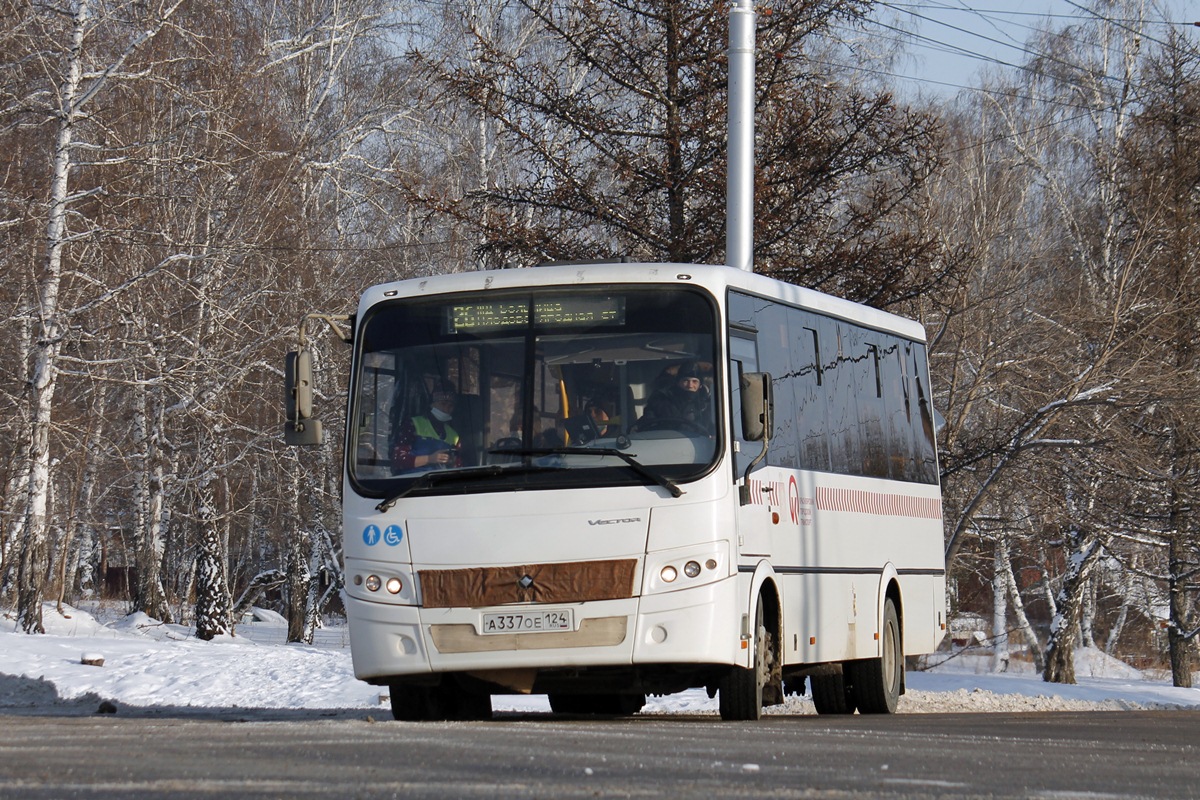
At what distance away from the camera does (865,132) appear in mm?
22266

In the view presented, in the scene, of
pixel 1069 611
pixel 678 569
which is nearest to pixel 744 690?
pixel 678 569

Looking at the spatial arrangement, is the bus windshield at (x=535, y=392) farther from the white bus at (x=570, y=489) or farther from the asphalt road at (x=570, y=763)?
the asphalt road at (x=570, y=763)

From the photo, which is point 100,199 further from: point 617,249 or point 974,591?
point 974,591

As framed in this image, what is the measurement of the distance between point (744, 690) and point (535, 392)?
7.56 ft

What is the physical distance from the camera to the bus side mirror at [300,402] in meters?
12.0

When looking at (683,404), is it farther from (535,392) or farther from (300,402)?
(300,402)

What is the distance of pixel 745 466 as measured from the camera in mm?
11680

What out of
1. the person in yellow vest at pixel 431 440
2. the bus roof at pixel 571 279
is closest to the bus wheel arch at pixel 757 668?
the bus roof at pixel 571 279

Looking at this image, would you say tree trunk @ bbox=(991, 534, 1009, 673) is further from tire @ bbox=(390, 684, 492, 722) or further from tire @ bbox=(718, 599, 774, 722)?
tire @ bbox=(718, 599, 774, 722)

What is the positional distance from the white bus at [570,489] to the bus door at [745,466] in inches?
1.0

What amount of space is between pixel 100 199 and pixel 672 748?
1837cm

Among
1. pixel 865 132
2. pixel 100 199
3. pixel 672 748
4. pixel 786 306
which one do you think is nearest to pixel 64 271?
pixel 100 199

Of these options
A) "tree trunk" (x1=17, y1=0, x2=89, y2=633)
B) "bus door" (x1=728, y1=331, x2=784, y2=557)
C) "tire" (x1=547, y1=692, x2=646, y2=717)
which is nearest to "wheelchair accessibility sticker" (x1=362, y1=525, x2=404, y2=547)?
"bus door" (x1=728, y1=331, x2=784, y2=557)

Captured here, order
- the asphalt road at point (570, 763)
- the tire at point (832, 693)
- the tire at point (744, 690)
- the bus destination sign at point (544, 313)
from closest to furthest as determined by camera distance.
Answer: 1. the asphalt road at point (570, 763)
2. the tire at point (744, 690)
3. the bus destination sign at point (544, 313)
4. the tire at point (832, 693)
